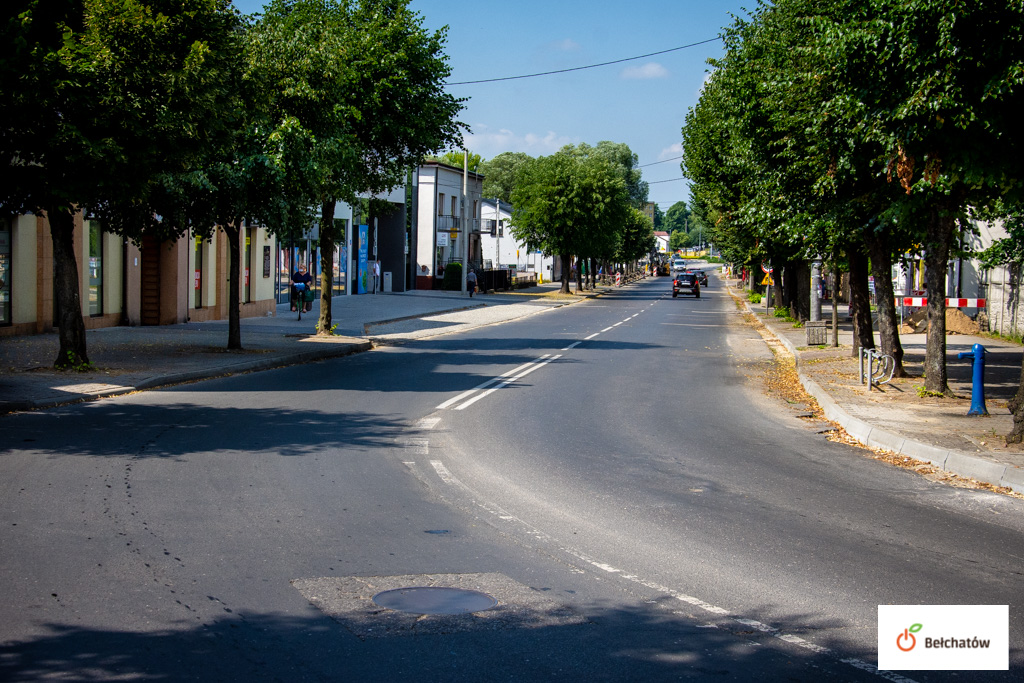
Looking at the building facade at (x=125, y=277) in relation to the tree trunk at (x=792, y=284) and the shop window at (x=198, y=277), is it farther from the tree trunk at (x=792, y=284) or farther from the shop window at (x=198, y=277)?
the tree trunk at (x=792, y=284)

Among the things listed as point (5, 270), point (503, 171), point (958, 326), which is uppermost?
point (503, 171)

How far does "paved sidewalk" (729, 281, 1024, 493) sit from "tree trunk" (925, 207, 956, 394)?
1.21 feet

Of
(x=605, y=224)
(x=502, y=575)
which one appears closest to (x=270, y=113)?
(x=502, y=575)

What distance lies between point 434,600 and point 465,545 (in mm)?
1106

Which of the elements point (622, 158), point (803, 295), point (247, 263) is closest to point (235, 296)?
point (247, 263)

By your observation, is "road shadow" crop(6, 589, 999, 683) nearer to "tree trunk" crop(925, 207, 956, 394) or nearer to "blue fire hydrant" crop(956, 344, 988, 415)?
"blue fire hydrant" crop(956, 344, 988, 415)

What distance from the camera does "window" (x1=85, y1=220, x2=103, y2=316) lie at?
2441 cm

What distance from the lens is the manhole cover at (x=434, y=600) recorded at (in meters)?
5.22

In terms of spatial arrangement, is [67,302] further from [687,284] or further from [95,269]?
[687,284]

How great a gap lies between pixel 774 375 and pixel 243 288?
18.8m

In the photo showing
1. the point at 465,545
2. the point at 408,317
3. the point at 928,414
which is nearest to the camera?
the point at 465,545

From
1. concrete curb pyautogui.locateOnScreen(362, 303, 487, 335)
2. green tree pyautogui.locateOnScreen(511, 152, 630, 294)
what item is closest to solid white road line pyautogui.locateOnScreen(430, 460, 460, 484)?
concrete curb pyautogui.locateOnScreen(362, 303, 487, 335)

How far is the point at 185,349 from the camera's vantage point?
20141 mm

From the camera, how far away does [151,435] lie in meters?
10.5
